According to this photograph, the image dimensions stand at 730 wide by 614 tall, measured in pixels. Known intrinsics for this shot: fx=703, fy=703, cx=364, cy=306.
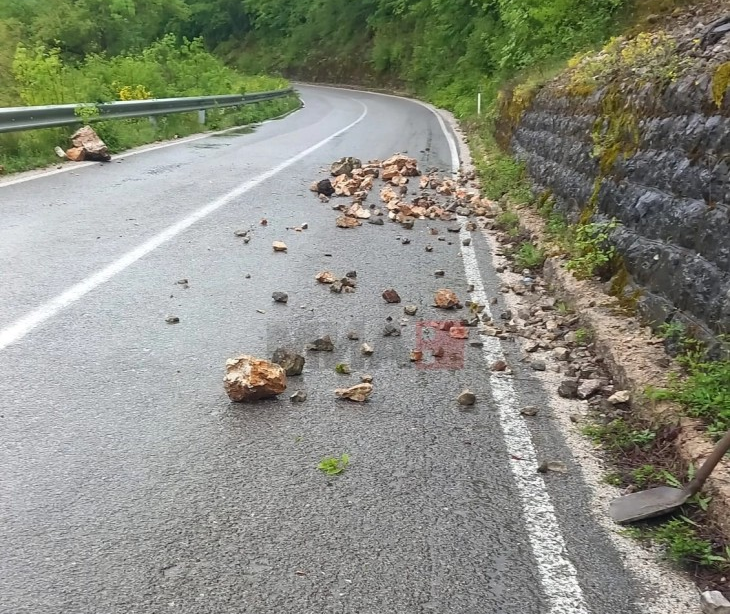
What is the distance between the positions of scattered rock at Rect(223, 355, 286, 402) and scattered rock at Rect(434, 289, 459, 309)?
74.3 inches

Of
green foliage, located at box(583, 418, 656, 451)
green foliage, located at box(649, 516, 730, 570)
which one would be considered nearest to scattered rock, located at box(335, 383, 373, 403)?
green foliage, located at box(583, 418, 656, 451)

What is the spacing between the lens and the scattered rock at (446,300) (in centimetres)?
544

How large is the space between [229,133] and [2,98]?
5.27m

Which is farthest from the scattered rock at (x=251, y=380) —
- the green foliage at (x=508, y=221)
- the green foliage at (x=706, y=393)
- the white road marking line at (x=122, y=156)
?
the white road marking line at (x=122, y=156)

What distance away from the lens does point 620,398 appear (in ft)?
12.9

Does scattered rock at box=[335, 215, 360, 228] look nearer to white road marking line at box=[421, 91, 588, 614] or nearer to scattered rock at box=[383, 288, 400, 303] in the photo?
scattered rock at box=[383, 288, 400, 303]

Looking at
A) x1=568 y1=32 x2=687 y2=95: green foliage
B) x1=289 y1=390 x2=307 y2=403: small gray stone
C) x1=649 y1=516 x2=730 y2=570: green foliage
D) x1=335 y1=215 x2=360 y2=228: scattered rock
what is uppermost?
x1=568 y1=32 x2=687 y2=95: green foliage

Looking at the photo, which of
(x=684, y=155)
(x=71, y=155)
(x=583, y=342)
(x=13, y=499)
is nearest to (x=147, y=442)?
(x=13, y=499)

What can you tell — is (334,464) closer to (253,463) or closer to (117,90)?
(253,463)

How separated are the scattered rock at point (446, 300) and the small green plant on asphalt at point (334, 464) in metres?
2.34

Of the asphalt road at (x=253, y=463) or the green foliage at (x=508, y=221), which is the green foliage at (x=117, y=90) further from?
the green foliage at (x=508, y=221)

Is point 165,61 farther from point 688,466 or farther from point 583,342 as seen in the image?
point 688,466

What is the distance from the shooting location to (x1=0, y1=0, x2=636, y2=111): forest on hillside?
15758 millimetres

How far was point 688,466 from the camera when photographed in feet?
10.5
